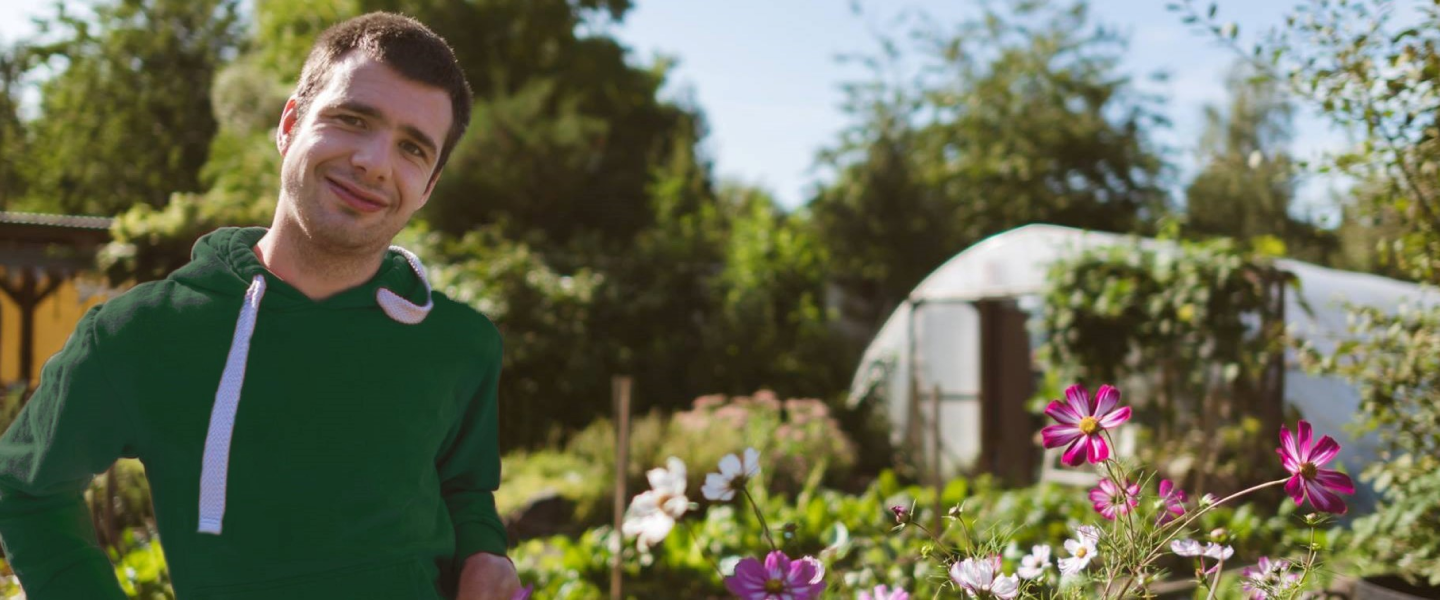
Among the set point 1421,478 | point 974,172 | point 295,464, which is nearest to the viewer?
point 295,464

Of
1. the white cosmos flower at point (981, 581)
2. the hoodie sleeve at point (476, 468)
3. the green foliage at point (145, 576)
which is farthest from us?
the green foliage at point (145, 576)

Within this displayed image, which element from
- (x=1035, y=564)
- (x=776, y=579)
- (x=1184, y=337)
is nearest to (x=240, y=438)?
(x=776, y=579)

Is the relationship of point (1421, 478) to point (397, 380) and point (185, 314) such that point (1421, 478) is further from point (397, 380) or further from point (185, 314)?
point (185, 314)

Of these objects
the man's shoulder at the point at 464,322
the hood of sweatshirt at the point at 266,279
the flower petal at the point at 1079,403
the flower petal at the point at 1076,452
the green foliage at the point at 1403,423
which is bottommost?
the green foliage at the point at 1403,423

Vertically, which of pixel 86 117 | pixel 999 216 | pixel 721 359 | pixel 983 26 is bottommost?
pixel 721 359

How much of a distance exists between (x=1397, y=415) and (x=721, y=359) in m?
8.19

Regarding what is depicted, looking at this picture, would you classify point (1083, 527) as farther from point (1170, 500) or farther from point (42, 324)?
point (42, 324)

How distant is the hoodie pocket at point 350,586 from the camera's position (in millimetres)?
1244

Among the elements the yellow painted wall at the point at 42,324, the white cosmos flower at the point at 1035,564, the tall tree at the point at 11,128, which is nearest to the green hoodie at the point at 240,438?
the white cosmos flower at the point at 1035,564

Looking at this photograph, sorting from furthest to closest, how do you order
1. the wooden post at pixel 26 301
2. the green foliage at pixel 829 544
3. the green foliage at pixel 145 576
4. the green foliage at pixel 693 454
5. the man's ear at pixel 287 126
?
the wooden post at pixel 26 301, the green foliage at pixel 693 454, the green foliage at pixel 829 544, the green foliage at pixel 145 576, the man's ear at pixel 287 126

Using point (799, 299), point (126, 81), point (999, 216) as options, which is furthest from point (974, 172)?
point (126, 81)

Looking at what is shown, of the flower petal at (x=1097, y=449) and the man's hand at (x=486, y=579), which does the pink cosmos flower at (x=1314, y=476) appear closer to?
the flower petal at (x=1097, y=449)

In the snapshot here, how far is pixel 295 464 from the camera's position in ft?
4.13

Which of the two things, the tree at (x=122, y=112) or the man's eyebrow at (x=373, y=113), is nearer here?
the man's eyebrow at (x=373, y=113)
